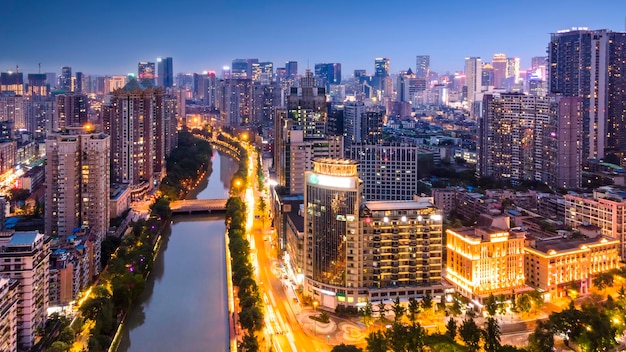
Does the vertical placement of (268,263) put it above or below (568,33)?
below

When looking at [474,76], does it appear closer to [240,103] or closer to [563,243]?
[240,103]

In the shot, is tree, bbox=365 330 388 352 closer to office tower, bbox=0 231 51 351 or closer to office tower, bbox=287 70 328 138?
office tower, bbox=0 231 51 351

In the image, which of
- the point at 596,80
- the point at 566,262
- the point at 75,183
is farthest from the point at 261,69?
the point at 566,262

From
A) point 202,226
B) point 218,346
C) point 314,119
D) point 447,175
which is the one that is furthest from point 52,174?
point 447,175

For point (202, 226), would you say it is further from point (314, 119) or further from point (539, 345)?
point (539, 345)

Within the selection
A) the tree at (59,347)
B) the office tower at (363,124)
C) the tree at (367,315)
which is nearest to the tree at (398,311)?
the tree at (367,315)

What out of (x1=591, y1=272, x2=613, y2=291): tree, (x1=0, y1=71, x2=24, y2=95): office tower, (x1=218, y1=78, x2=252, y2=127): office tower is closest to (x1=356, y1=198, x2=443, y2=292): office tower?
(x1=591, y1=272, x2=613, y2=291): tree
